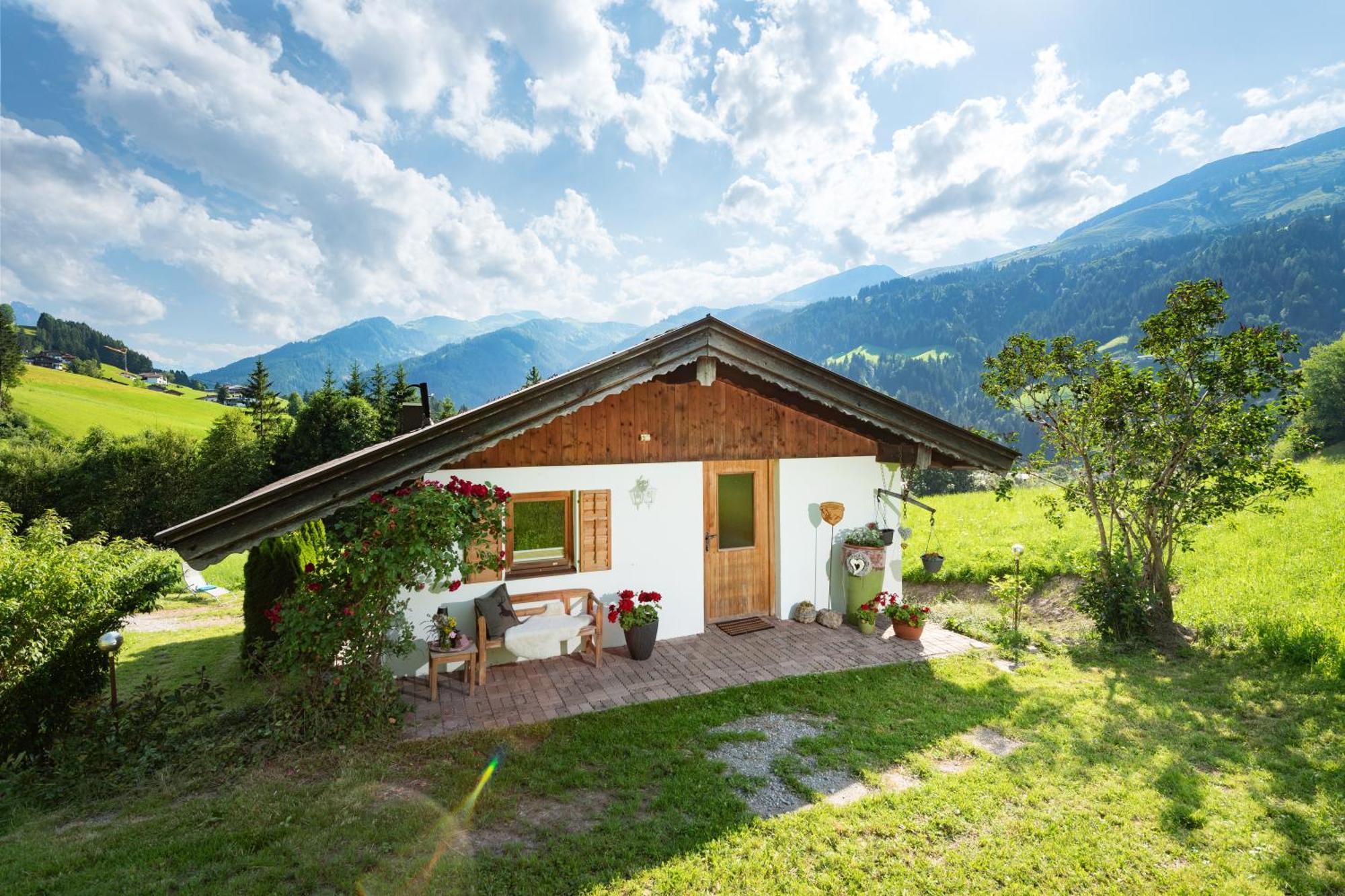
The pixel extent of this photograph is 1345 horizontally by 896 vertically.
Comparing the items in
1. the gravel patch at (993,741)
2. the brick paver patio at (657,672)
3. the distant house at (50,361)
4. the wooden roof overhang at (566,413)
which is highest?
the distant house at (50,361)

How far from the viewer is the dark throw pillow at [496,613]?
7121 millimetres

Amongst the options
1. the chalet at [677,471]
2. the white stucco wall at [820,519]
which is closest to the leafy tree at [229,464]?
the chalet at [677,471]

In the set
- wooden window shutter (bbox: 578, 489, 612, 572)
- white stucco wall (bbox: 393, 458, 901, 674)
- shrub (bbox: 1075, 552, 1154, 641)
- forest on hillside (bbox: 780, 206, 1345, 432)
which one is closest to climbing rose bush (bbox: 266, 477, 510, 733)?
white stucco wall (bbox: 393, 458, 901, 674)

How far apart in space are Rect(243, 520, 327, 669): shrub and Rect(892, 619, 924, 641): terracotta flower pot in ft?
27.9

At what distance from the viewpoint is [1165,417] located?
8.20 meters

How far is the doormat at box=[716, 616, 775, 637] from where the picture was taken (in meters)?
8.77

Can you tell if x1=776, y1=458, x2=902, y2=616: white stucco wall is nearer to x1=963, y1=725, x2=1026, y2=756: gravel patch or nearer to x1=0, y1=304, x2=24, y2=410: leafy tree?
x1=963, y1=725, x2=1026, y2=756: gravel patch

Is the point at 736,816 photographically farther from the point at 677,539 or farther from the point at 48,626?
the point at 48,626

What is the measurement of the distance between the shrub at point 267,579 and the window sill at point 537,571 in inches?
118

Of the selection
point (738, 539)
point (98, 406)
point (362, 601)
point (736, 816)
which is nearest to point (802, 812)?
point (736, 816)

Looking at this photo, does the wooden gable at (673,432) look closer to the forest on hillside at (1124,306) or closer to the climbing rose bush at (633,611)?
the climbing rose bush at (633,611)

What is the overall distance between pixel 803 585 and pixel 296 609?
22.5 ft

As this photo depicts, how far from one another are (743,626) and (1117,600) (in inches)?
211

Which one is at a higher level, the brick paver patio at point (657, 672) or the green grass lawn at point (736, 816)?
the brick paver patio at point (657, 672)
